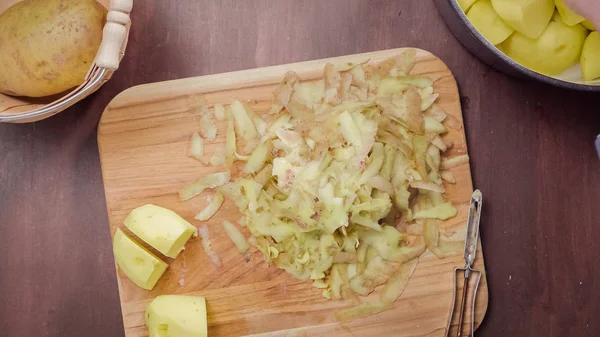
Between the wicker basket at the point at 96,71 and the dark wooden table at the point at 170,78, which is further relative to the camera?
the dark wooden table at the point at 170,78

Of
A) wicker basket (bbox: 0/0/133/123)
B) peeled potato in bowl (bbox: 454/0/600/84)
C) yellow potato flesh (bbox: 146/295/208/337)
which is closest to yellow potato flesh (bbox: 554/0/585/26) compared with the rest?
peeled potato in bowl (bbox: 454/0/600/84)

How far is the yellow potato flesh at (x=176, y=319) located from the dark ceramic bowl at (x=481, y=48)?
677 mm

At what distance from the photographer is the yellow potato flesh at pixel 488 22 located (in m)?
0.95

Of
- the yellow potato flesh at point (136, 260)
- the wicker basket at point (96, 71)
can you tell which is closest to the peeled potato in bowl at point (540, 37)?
the wicker basket at point (96, 71)

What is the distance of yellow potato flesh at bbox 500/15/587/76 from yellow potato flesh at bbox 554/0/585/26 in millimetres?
18

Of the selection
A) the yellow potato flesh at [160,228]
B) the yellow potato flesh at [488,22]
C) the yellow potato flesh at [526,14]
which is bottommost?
the yellow potato flesh at [160,228]

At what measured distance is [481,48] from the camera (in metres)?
1.03

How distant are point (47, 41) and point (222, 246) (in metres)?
0.47

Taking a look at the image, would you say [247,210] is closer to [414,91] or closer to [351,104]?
[351,104]

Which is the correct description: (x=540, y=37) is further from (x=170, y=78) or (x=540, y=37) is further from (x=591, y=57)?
(x=170, y=78)

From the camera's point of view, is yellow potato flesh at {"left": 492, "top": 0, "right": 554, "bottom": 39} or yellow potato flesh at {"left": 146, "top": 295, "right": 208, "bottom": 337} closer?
yellow potato flesh at {"left": 492, "top": 0, "right": 554, "bottom": 39}

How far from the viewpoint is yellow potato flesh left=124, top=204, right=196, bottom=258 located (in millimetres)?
1030

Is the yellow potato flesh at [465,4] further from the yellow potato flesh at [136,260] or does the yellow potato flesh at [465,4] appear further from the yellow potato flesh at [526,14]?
the yellow potato flesh at [136,260]

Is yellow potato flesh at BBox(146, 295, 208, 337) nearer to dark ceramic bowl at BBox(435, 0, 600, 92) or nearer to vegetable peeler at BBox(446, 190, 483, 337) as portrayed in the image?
vegetable peeler at BBox(446, 190, 483, 337)
